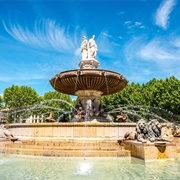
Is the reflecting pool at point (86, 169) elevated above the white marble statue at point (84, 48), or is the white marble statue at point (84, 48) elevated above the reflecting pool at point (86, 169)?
the white marble statue at point (84, 48)

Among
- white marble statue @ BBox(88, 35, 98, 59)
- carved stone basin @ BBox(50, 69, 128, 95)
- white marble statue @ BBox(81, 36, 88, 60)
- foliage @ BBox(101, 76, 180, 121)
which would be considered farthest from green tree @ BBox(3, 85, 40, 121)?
carved stone basin @ BBox(50, 69, 128, 95)

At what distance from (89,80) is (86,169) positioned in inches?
301

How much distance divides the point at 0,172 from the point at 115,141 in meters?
5.38

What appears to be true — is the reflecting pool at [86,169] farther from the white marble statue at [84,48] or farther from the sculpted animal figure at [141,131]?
the white marble statue at [84,48]

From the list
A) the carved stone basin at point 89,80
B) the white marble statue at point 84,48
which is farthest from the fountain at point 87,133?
the white marble statue at point 84,48

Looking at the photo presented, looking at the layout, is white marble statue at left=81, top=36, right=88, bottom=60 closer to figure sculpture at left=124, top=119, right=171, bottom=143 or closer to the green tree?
figure sculpture at left=124, top=119, right=171, bottom=143

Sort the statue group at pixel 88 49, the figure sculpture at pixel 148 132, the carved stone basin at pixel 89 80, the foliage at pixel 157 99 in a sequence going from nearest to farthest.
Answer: the figure sculpture at pixel 148 132 → the carved stone basin at pixel 89 80 → the statue group at pixel 88 49 → the foliage at pixel 157 99

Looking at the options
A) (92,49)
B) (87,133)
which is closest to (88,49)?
(92,49)

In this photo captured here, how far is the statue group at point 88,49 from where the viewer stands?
54.0 ft

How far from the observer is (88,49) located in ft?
54.5

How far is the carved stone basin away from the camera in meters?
12.9

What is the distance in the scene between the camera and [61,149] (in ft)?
28.4

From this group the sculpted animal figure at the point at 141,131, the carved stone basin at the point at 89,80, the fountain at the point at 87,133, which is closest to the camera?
the fountain at the point at 87,133

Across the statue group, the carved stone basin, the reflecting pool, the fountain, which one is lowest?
the reflecting pool
